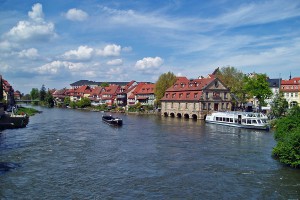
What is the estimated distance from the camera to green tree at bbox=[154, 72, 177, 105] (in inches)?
3930

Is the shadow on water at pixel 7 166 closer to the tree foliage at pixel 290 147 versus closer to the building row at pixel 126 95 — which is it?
the tree foliage at pixel 290 147

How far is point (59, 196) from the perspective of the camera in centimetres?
2181

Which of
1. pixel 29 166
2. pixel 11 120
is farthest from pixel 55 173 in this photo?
pixel 11 120

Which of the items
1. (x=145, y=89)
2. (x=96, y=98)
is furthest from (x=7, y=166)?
(x=96, y=98)

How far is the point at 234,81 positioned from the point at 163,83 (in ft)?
70.5

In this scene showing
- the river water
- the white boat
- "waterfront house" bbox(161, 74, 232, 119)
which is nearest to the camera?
the river water

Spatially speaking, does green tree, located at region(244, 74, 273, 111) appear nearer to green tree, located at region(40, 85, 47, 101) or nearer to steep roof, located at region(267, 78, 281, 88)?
steep roof, located at region(267, 78, 281, 88)

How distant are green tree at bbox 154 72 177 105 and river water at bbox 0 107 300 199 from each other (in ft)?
183

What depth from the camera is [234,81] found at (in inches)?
3595

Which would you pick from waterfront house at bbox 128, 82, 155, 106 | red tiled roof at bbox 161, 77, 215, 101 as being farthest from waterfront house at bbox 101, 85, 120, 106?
red tiled roof at bbox 161, 77, 215, 101

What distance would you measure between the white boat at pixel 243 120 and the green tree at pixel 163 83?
108ft

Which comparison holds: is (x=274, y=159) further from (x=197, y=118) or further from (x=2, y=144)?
(x=197, y=118)

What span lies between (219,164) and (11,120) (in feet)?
143

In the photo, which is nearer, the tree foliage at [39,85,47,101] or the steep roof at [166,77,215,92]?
the steep roof at [166,77,215,92]
